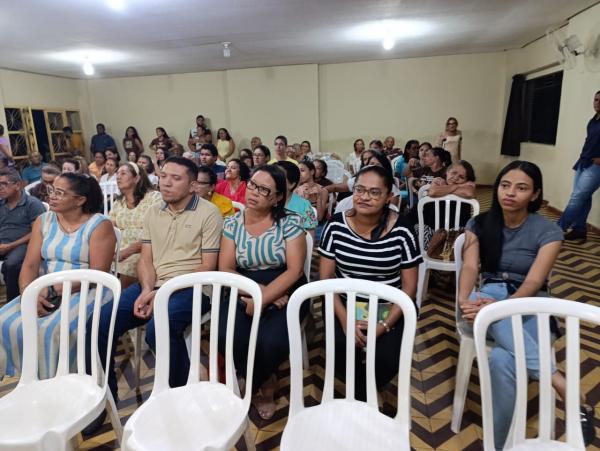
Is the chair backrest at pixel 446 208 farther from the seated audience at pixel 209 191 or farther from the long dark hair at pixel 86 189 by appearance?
the long dark hair at pixel 86 189

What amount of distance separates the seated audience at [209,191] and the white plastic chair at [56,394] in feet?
4.63

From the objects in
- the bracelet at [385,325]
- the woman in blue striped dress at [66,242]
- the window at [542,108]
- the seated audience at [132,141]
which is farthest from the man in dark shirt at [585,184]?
the seated audience at [132,141]

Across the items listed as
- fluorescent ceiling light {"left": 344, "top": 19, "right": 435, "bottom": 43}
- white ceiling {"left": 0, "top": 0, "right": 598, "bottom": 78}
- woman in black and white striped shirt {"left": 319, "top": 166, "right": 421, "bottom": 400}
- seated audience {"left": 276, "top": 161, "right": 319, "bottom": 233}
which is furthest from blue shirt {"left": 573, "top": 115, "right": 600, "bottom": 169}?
woman in black and white striped shirt {"left": 319, "top": 166, "right": 421, "bottom": 400}

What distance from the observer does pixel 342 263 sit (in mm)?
1805

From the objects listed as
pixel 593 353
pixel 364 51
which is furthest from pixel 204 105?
pixel 593 353

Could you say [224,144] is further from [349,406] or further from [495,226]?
[349,406]

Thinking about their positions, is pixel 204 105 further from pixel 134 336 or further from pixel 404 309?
pixel 404 309

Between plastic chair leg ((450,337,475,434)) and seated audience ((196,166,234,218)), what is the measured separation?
1.88 metres

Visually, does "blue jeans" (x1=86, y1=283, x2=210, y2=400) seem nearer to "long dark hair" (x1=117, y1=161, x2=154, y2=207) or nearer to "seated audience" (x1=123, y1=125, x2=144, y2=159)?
"long dark hair" (x1=117, y1=161, x2=154, y2=207)

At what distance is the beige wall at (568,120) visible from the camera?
4.45 meters

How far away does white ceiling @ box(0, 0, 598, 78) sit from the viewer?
405cm

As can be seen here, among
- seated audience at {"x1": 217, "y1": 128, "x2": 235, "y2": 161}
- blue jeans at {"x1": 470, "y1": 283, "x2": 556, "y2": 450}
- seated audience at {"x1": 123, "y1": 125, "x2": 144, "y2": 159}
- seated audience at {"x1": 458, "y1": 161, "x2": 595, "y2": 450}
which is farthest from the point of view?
seated audience at {"x1": 123, "y1": 125, "x2": 144, "y2": 159}

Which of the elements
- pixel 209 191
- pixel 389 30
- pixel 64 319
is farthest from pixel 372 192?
pixel 389 30

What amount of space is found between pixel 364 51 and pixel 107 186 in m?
5.09
